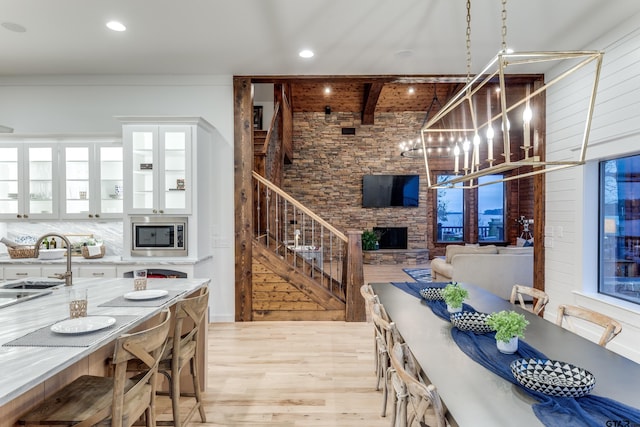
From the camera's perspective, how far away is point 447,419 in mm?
1341

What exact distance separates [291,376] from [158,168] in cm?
278

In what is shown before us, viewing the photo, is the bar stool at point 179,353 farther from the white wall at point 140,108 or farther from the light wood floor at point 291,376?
the white wall at point 140,108

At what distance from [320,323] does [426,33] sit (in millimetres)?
3542

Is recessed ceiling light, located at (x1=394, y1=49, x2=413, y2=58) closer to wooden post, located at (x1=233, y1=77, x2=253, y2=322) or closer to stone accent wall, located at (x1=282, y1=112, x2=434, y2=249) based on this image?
wooden post, located at (x1=233, y1=77, x2=253, y2=322)

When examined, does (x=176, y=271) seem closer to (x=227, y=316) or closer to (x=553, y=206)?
(x=227, y=316)

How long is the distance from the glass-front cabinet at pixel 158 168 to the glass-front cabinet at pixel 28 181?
1103mm

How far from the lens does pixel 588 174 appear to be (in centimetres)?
407

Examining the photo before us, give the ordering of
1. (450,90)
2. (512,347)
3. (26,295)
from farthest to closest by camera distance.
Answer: (450,90)
(26,295)
(512,347)

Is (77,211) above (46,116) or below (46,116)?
below

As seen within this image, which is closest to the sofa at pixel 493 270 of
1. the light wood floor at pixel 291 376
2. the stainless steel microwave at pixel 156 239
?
the light wood floor at pixel 291 376

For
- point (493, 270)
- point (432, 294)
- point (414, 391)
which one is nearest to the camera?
point (414, 391)

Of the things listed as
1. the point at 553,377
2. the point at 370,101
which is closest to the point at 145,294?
the point at 553,377

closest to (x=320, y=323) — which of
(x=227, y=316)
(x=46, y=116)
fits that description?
(x=227, y=316)

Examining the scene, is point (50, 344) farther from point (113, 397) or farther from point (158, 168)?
point (158, 168)
